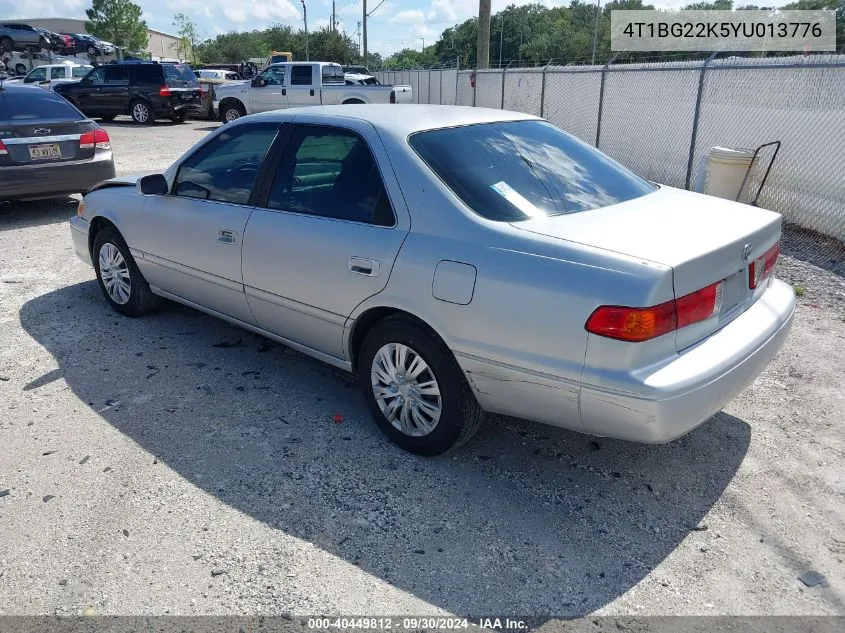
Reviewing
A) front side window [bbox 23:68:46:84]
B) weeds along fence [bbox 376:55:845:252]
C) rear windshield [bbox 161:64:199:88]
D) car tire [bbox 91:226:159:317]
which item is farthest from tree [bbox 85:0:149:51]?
car tire [bbox 91:226:159:317]

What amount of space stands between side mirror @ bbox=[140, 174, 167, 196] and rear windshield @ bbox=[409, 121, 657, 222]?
6.71 feet

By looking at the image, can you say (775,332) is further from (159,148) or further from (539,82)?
(159,148)

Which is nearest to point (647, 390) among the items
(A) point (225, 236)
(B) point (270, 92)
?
(A) point (225, 236)

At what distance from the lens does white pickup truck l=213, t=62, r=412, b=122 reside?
20.2 metres

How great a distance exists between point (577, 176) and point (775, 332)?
1237mm

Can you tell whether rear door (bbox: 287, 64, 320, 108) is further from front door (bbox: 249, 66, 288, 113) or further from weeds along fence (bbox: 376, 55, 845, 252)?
weeds along fence (bbox: 376, 55, 845, 252)

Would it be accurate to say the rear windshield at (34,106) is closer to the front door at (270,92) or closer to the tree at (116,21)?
the front door at (270,92)

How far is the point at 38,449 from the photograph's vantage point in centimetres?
361

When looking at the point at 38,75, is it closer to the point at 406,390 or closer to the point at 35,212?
the point at 35,212

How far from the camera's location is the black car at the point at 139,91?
2072cm

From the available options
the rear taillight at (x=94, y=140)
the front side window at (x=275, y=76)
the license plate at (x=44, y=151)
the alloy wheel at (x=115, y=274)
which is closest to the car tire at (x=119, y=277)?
the alloy wheel at (x=115, y=274)

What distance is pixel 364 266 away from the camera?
11.3ft

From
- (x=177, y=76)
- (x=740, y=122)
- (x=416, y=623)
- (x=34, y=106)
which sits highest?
(x=177, y=76)

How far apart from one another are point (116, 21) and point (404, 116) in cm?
8204
